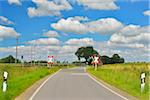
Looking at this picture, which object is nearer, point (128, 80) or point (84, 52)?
point (128, 80)

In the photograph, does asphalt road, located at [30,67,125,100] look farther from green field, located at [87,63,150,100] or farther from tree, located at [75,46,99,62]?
tree, located at [75,46,99,62]

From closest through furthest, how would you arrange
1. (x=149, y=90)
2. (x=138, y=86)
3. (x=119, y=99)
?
(x=119, y=99)
(x=149, y=90)
(x=138, y=86)

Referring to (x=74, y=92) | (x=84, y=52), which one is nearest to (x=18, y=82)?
(x=74, y=92)

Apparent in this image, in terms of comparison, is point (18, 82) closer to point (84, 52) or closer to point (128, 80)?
point (128, 80)

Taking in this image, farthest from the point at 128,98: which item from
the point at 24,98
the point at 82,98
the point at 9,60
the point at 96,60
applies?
the point at 9,60

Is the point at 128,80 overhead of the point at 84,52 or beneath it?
beneath

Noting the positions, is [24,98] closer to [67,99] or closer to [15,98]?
[15,98]

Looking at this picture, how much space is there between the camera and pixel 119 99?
55.8 ft

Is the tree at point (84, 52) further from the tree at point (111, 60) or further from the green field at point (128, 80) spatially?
the green field at point (128, 80)

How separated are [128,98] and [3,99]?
5.49m

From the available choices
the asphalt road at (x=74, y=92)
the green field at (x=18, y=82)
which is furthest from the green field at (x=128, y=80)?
the green field at (x=18, y=82)

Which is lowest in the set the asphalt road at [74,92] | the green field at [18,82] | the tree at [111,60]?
the asphalt road at [74,92]

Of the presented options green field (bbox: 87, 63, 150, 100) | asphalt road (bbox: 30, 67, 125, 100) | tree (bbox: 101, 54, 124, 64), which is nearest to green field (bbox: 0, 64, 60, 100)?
asphalt road (bbox: 30, 67, 125, 100)

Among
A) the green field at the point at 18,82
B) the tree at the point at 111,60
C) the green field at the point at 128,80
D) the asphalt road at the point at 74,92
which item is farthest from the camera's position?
the tree at the point at 111,60
